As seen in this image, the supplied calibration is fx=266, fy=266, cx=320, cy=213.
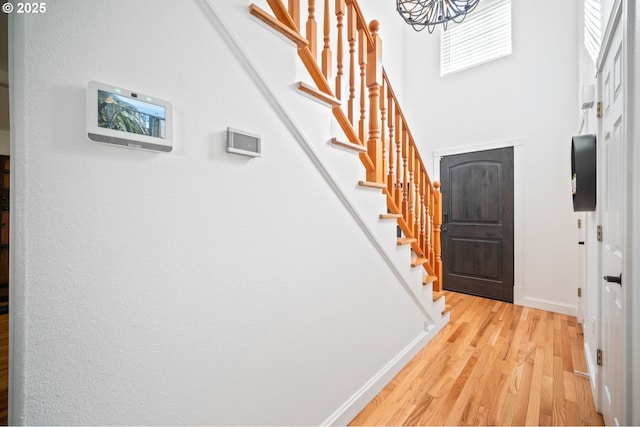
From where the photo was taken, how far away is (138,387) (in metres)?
0.81

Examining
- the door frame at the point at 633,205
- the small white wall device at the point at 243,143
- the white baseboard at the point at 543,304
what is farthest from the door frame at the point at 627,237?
the white baseboard at the point at 543,304

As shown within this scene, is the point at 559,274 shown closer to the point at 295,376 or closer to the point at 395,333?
the point at 395,333

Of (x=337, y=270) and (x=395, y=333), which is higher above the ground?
(x=337, y=270)

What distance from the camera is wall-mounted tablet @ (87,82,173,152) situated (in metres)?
0.71

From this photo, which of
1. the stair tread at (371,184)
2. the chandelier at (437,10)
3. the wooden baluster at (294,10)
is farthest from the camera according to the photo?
the chandelier at (437,10)

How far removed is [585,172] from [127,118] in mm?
2446

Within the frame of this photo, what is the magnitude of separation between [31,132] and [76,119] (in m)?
0.10

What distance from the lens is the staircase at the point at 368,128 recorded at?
1.41 m

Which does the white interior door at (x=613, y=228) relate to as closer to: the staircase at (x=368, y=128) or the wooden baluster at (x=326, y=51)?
the staircase at (x=368, y=128)

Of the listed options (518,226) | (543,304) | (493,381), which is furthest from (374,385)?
(518,226)

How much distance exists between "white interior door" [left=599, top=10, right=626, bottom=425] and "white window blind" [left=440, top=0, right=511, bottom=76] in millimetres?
2589

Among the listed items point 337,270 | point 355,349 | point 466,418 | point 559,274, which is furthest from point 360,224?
point 559,274

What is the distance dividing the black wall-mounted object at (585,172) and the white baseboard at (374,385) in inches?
61.6

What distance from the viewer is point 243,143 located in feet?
3.45
